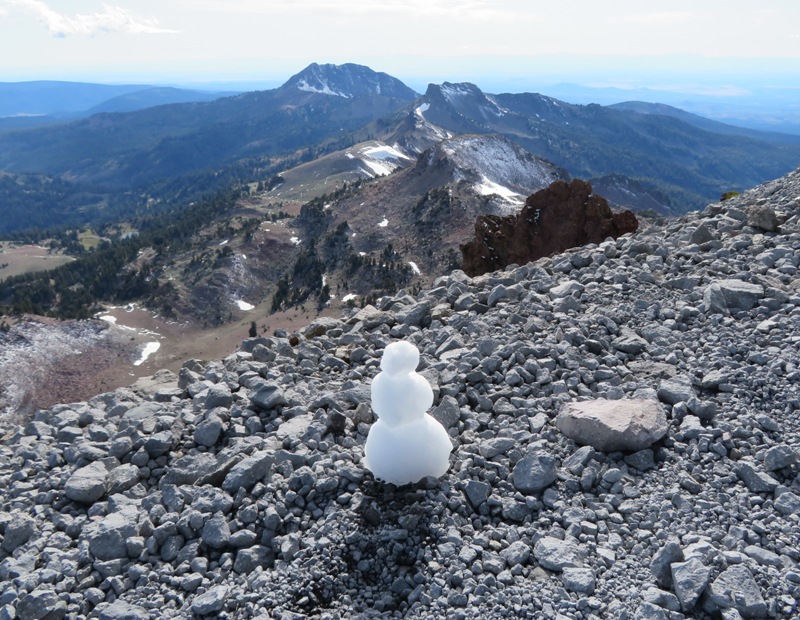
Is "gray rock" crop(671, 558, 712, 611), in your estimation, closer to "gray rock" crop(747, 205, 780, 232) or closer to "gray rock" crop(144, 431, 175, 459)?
"gray rock" crop(144, 431, 175, 459)

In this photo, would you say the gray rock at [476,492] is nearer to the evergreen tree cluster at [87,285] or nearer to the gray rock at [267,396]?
the gray rock at [267,396]

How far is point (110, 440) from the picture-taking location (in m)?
8.48

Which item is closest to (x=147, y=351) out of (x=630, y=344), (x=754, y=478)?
(x=630, y=344)

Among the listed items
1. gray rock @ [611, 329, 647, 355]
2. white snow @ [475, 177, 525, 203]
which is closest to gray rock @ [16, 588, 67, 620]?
gray rock @ [611, 329, 647, 355]

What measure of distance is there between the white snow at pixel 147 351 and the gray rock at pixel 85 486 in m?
61.7

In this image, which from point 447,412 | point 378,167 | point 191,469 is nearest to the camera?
point 191,469

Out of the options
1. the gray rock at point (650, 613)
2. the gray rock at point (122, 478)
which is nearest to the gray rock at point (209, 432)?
the gray rock at point (122, 478)

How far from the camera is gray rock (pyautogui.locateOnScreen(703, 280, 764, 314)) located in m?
9.87

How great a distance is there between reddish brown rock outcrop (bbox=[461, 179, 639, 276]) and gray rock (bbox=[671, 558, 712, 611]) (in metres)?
26.3

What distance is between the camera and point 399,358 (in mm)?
6422

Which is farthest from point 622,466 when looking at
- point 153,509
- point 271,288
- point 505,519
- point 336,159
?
point 336,159

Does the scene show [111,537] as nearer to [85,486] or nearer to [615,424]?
[85,486]

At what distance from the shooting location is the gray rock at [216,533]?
6270 mm

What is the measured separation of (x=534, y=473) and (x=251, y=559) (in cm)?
347
